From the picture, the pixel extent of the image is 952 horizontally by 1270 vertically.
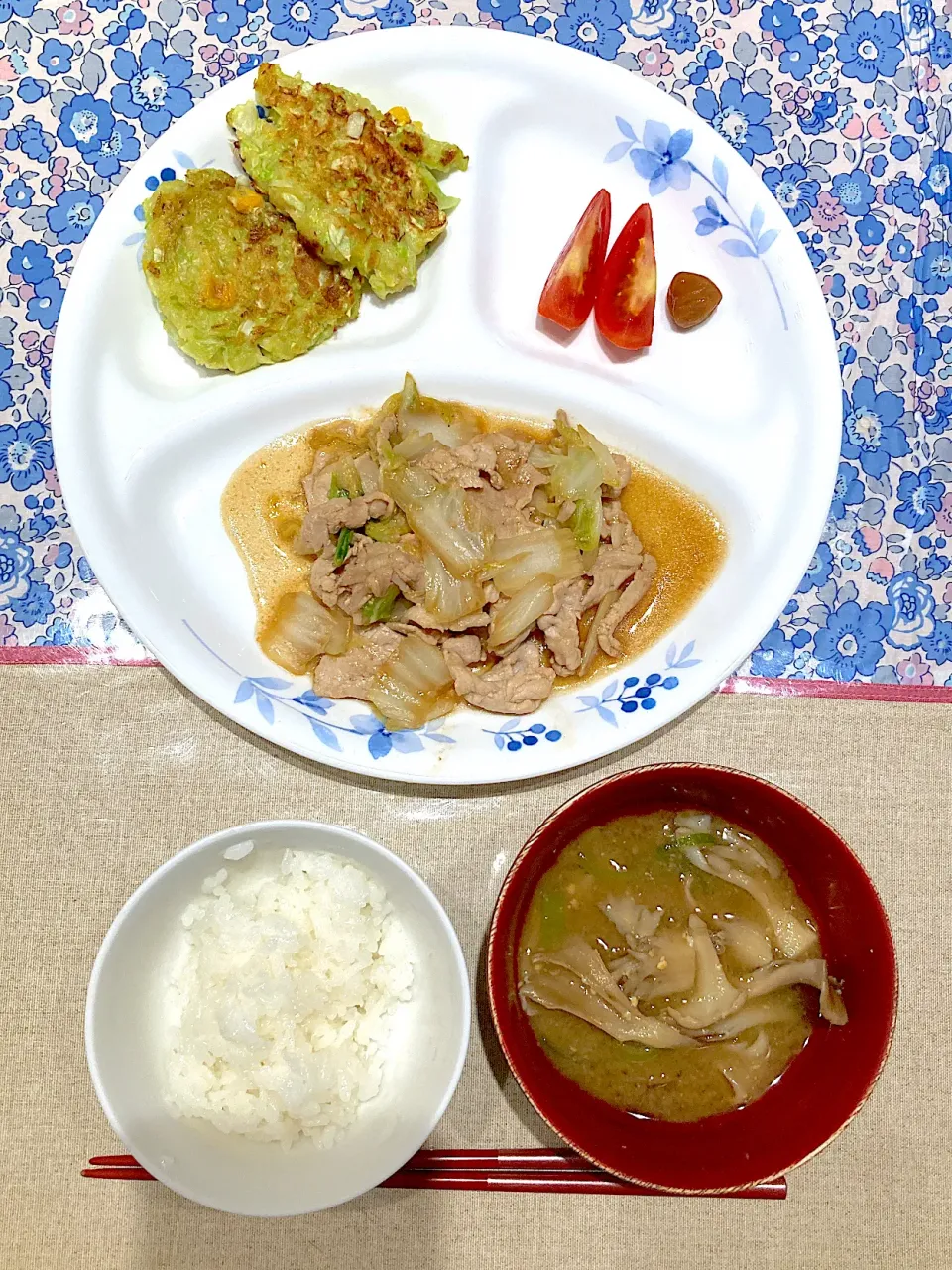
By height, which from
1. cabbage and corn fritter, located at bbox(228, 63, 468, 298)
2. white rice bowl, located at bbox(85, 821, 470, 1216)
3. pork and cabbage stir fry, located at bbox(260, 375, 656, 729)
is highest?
cabbage and corn fritter, located at bbox(228, 63, 468, 298)

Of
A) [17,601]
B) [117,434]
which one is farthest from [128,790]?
[117,434]

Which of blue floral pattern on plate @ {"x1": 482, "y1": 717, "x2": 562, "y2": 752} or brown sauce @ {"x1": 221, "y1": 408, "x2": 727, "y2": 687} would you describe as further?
brown sauce @ {"x1": 221, "y1": 408, "x2": 727, "y2": 687}

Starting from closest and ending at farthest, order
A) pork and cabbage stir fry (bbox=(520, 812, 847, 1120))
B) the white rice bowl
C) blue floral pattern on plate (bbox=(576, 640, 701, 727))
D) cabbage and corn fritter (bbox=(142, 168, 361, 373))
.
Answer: the white rice bowl < pork and cabbage stir fry (bbox=(520, 812, 847, 1120)) < cabbage and corn fritter (bbox=(142, 168, 361, 373)) < blue floral pattern on plate (bbox=(576, 640, 701, 727))

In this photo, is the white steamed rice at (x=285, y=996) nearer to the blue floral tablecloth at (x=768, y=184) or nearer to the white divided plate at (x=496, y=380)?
the white divided plate at (x=496, y=380)

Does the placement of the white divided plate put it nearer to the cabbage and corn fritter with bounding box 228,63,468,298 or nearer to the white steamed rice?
the cabbage and corn fritter with bounding box 228,63,468,298

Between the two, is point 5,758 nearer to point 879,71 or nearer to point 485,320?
point 485,320

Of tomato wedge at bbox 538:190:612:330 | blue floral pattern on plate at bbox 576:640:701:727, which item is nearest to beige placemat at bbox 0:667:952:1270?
blue floral pattern on plate at bbox 576:640:701:727

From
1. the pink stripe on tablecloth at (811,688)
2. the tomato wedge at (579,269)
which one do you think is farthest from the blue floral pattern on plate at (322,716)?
the tomato wedge at (579,269)
